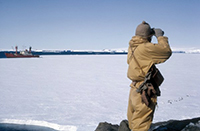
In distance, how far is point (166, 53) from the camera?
1812mm

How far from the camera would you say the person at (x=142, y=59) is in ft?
6.01

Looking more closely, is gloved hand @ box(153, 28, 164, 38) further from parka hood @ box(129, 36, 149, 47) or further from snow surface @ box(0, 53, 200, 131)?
snow surface @ box(0, 53, 200, 131)

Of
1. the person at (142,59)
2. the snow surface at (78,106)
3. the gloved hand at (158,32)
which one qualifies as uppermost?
the gloved hand at (158,32)

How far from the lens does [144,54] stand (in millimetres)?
1880

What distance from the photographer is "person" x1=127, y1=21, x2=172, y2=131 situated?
72.1 inches

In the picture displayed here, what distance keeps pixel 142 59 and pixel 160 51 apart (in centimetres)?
19

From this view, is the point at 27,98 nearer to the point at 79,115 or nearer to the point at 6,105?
the point at 6,105

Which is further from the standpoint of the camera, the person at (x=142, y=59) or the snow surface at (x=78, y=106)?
the snow surface at (x=78, y=106)

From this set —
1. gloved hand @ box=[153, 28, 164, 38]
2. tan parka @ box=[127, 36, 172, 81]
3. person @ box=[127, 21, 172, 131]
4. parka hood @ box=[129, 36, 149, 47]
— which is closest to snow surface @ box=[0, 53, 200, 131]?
person @ box=[127, 21, 172, 131]

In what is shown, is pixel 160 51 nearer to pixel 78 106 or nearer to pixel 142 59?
pixel 142 59

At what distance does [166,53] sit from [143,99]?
0.50 m

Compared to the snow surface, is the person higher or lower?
higher

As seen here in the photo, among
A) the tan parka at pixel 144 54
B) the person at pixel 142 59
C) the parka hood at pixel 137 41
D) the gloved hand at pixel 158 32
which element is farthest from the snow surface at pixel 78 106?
the gloved hand at pixel 158 32

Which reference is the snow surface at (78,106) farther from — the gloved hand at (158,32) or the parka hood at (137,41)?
the gloved hand at (158,32)
